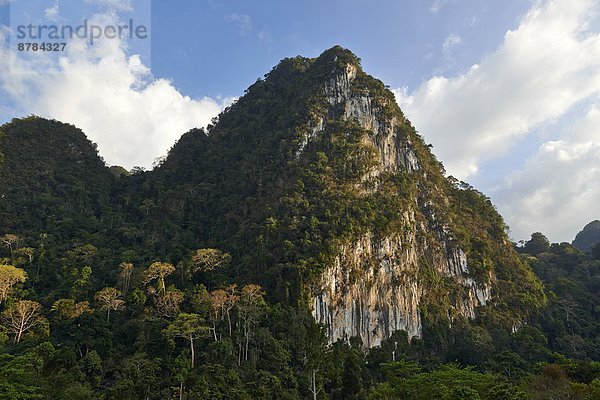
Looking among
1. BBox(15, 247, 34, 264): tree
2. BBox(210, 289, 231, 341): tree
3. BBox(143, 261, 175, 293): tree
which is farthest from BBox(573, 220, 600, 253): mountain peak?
BBox(15, 247, 34, 264): tree

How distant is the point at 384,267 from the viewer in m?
55.1

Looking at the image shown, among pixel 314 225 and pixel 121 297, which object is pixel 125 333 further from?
pixel 314 225

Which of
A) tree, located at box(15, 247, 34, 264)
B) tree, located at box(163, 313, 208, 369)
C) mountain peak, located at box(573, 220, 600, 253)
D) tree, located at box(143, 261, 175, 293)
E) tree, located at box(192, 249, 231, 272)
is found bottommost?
tree, located at box(163, 313, 208, 369)

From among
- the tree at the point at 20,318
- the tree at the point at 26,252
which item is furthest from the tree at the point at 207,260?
the tree at the point at 26,252

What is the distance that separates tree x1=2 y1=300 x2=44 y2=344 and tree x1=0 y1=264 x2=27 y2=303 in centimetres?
382

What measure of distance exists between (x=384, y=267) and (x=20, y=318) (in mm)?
39038

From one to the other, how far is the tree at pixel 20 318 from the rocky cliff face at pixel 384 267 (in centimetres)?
2628

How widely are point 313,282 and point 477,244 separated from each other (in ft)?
117

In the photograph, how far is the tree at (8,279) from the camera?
40.9 meters

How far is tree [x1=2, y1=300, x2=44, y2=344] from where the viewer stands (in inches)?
1439

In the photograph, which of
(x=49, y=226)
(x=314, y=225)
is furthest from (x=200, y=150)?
(x=314, y=225)

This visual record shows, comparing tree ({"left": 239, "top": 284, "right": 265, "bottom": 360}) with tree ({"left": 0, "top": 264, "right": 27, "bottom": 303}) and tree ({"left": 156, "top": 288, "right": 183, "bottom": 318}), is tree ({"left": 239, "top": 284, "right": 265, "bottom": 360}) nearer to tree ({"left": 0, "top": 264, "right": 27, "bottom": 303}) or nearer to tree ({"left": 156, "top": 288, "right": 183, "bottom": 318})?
tree ({"left": 156, "top": 288, "right": 183, "bottom": 318})

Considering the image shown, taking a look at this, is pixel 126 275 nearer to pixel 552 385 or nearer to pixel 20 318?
pixel 20 318

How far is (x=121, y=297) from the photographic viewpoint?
4369 centimetres
